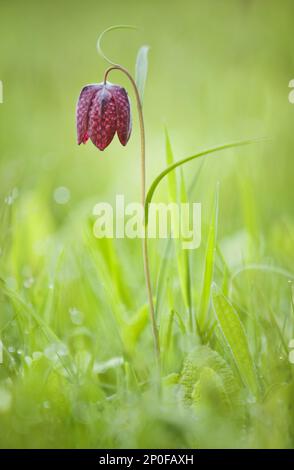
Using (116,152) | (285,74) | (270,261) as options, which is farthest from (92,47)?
(270,261)

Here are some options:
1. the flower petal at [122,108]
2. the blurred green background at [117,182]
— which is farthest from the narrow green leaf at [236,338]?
the flower petal at [122,108]

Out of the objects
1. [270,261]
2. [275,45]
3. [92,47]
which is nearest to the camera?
[270,261]

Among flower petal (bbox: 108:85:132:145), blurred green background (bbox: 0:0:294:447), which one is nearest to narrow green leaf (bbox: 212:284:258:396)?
blurred green background (bbox: 0:0:294:447)

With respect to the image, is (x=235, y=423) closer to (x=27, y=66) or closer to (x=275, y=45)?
(x=275, y=45)

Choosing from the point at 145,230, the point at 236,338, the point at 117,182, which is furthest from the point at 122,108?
the point at 117,182

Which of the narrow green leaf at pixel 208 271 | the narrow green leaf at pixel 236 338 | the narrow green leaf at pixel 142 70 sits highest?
the narrow green leaf at pixel 142 70

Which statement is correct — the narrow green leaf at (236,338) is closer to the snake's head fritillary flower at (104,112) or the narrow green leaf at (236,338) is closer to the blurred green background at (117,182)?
the blurred green background at (117,182)

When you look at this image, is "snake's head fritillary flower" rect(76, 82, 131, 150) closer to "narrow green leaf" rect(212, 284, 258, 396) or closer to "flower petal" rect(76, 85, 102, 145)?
"flower petal" rect(76, 85, 102, 145)

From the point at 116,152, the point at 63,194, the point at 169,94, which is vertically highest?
the point at 169,94
